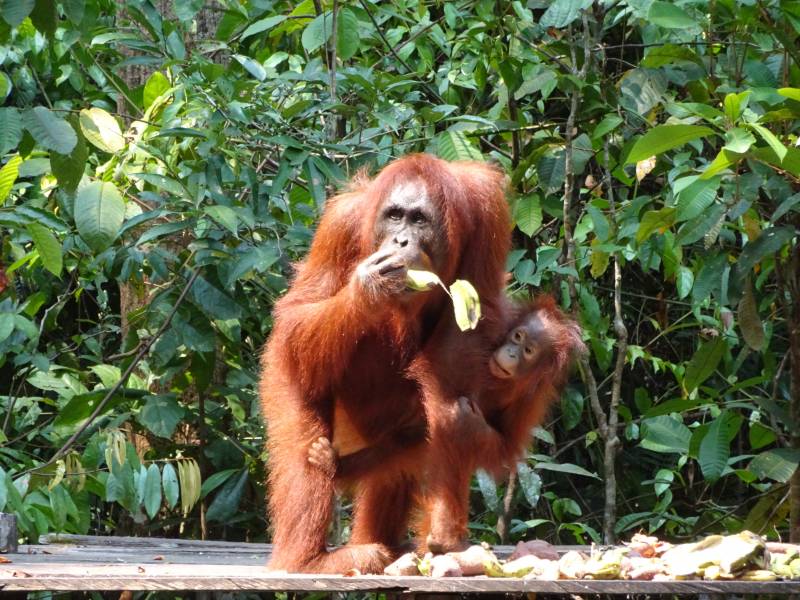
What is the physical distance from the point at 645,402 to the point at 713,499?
120cm

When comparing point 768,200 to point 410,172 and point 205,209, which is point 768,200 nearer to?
point 410,172

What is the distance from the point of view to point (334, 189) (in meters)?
4.00

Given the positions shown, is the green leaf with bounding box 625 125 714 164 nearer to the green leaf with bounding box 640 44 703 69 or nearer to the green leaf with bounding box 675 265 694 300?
the green leaf with bounding box 640 44 703 69

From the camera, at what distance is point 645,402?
455 centimetres

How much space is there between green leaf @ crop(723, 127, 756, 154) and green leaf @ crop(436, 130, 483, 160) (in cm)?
92

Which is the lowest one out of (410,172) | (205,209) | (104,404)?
(104,404)

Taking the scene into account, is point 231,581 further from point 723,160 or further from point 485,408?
point 723,160

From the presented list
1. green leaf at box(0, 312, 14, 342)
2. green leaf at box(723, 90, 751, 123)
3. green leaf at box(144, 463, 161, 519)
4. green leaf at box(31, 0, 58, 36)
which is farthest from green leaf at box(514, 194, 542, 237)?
green leaf at box(31, 0, 58, 36)

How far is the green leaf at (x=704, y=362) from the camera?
12.5 ft

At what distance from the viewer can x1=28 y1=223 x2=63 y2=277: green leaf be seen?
3354 millimetres

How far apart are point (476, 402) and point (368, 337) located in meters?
Answer: 0.32

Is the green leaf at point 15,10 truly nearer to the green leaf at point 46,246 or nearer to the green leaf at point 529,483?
the green leaf at point 46,246

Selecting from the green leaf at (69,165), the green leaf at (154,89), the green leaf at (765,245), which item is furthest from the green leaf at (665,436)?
the green leaf at (69,165)

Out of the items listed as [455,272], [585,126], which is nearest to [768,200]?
[585,126]
